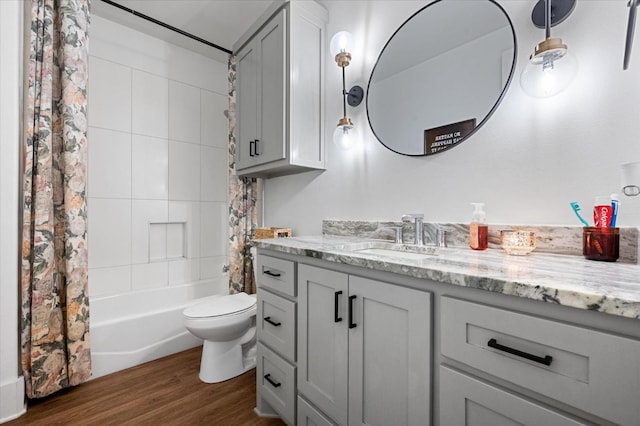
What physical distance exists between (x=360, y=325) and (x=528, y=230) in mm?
732

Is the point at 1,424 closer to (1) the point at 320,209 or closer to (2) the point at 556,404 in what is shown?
(1) the point at 320,209

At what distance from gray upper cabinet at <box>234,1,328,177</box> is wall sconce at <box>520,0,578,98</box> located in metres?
1.17

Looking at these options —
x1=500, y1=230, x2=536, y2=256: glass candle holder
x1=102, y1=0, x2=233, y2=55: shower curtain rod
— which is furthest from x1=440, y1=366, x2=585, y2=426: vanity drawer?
x1=102, y1=0, x2=233, y2=55: shower curtain rod

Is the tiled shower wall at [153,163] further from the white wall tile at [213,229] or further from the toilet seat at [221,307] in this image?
the toilet seat at [221,307]

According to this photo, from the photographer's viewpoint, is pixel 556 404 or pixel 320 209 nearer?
pixel 556 404

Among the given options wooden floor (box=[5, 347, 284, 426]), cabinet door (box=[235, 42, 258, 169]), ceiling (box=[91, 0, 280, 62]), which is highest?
ceiling (box=[91, 0, 280, 62])

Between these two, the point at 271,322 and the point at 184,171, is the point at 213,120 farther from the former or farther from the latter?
the point at 271,322

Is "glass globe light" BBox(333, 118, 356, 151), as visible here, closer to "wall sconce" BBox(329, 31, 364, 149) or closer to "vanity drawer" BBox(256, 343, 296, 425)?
"wall sconce" BBox(329, 31, 364, 149)

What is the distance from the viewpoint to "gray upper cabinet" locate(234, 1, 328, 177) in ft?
6.01

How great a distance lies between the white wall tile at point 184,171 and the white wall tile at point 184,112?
82 millimetres

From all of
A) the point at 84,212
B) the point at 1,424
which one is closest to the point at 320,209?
the point at 84,212

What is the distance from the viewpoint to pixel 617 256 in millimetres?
904

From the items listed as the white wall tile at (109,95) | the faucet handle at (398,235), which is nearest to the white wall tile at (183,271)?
the white wall tile at (109,95)

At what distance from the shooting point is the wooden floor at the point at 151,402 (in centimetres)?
153
